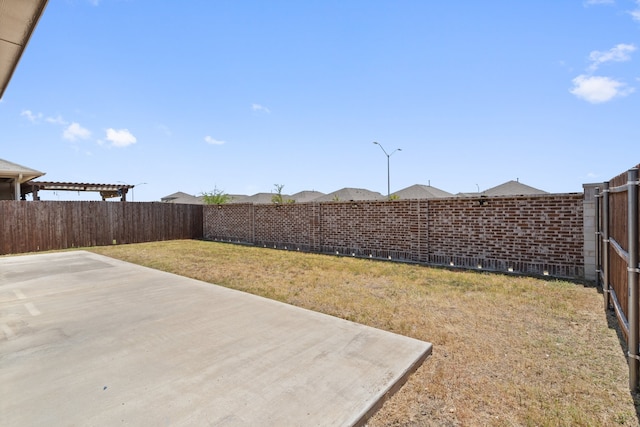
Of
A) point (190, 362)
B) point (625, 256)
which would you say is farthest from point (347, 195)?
point (190, 362)

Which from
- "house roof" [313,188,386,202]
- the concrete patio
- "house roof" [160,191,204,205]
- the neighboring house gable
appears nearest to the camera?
the concrete patio

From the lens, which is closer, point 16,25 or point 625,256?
point 16,25

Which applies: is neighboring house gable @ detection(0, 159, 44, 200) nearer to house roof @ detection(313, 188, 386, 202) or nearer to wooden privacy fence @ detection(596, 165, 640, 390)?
house roof @ detection(313, 188, 386, 202)

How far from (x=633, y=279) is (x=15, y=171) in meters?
21.0

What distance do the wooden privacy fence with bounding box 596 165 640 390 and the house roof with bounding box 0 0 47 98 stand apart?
5360mm

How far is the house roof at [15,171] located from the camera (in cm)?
1456

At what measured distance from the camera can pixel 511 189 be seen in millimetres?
18094

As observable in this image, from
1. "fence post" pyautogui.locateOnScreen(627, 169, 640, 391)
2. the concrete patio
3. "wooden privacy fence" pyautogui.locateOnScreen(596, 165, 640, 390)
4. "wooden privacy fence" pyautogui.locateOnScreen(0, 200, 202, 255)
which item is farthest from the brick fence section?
"wooden privacy fence" pyautogui.locateOnScreen(0, 200, 202, 255)

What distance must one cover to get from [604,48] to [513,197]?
11.1 feet

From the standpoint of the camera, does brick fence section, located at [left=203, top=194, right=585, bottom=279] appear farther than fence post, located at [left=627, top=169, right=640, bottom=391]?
Yes

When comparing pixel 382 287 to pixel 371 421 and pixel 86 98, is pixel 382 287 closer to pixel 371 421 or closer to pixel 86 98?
pixel 371 421

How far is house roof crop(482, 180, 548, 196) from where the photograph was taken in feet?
56.3

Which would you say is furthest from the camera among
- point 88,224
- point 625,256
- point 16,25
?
point 88,224

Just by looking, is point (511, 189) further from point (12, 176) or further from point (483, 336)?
point (12, 176)
